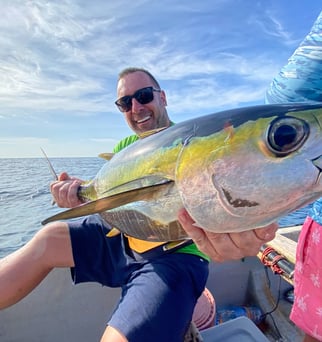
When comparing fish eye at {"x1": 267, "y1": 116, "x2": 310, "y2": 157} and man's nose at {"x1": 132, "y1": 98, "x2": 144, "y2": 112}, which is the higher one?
man's nose at {"x1": 132, "y1": 98, "x2": 144, "y2": 112}

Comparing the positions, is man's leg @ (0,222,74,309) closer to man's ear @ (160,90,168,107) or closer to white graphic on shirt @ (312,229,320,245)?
white graphic on shirt @ (312,229,320,245)

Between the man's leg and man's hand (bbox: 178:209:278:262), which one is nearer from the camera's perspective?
man's hand (bbox: 178:209:278:262)

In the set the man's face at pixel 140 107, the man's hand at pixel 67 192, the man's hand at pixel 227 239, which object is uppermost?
the man's face at pixel 140 107

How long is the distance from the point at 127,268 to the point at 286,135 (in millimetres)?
1362

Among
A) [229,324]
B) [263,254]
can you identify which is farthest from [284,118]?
[263,254]

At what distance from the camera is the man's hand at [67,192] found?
1.60 metres

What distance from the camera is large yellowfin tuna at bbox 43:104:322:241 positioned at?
73 centimetres

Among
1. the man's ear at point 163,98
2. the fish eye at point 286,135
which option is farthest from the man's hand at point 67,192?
the man's ear at point 163,98

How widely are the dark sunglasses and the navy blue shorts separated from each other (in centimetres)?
109

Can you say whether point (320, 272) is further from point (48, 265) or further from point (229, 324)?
point (48, 265)

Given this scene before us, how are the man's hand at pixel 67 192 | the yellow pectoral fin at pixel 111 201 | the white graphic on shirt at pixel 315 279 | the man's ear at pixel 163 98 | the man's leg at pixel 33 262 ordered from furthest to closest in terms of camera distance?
the man's ear at pixel 163 98 < the man's leg at pixel 33 262 < the man's hand at pixel 67 192 < the white graphic on shirt at pixel 315 279 < the yellow pectoral fin at pixel 111 201

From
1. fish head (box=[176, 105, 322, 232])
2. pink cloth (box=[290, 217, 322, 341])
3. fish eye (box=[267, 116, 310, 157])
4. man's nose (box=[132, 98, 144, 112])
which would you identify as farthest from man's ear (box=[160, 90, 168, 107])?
fish eye (box=[267, 116, 310, 157])

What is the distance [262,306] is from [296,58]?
2240mm

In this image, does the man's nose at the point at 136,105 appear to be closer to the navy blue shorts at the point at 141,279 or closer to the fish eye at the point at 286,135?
the navy blue shorts at the point at 141,279
